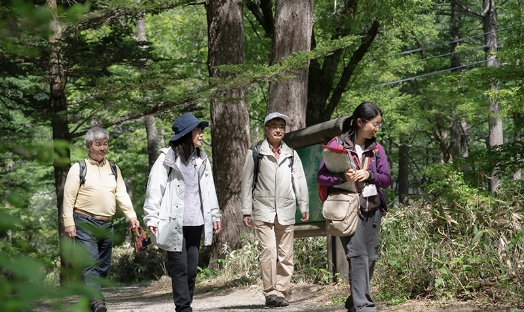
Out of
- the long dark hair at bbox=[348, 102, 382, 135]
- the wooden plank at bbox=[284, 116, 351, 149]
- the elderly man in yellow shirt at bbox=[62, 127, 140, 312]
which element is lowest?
the elderly man in yellow shirt at bbox=[62, 127, 140, 312]

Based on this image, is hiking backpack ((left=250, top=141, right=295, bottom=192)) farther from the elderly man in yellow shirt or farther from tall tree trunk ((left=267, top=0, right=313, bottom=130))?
tall tree trunk ((left=267, top=0, right=313, bottom=130))

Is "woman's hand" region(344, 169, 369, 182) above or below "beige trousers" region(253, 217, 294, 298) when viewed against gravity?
above

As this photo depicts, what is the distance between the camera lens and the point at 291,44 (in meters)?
12.0

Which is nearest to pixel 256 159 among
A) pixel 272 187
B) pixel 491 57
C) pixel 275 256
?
pixel 272 187

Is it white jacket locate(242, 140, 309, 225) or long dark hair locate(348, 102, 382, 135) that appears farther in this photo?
white jacket locate(242, 140, 309, 225)

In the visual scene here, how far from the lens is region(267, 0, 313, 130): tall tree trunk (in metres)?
11.9

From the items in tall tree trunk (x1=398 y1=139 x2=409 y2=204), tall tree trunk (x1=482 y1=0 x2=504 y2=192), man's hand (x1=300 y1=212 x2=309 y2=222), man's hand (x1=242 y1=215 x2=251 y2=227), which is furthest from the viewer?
tall tree trunk (x1=398 y1=139 x2=409 y2=204)

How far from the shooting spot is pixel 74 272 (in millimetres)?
1421

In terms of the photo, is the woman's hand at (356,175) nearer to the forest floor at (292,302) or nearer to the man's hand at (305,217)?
the forest floor at (292,302)

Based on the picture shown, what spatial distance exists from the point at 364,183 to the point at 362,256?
1.94 ft

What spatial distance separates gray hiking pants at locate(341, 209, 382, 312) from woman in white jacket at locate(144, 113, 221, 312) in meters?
1.49

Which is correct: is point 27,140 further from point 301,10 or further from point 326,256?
point 301,10

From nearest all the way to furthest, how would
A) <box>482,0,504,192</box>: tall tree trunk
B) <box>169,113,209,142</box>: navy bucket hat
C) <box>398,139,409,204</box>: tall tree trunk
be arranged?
<box>169,113,209,142</box>: navy bucket hat → <box>482,0,504,192</box>: tall tree trunk → <box>398,139,409,204</box>: tall tree trunk

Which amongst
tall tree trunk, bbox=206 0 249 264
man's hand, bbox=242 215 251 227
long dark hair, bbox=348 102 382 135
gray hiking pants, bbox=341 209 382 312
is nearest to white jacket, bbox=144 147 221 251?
man's hand, bbox=242 215 251 227
